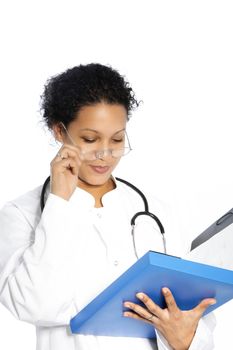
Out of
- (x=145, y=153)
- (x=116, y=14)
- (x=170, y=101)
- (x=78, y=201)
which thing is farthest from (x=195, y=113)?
(x=78, y=201)

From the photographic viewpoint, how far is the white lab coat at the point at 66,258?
191 centimetres

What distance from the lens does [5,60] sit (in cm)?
328

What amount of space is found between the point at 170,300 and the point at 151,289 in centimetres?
8

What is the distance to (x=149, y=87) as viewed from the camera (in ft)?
11.1

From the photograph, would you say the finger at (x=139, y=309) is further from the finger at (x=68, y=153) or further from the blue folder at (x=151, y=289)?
the finger at (x=68, y=153)

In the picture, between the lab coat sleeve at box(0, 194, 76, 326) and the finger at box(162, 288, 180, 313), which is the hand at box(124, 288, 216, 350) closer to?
the finger at box(162, 288, 180, 313)

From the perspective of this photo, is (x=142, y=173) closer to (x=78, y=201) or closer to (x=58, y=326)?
(x=78, y=201)

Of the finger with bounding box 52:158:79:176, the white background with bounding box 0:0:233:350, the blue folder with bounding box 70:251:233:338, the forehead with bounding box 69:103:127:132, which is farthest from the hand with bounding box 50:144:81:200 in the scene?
the white background with bounding box 0:0:233:350

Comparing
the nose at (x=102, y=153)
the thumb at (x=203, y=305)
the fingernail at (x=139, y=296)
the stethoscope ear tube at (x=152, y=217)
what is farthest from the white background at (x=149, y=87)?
the fingernail at (x=139, y=296)

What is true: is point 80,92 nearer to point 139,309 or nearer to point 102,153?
point 102,153

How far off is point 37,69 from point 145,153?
0.69 metres

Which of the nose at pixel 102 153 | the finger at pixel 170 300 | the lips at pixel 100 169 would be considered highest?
the nose at pixel 102 153

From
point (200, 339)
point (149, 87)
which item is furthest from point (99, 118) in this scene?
point (149, 87)

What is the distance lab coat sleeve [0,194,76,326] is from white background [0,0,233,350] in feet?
3.36
